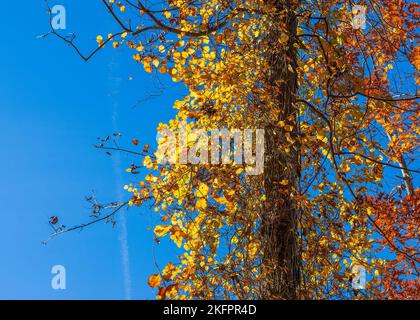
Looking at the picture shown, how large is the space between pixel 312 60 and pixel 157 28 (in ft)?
7.15

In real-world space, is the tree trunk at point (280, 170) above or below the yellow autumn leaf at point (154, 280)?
above

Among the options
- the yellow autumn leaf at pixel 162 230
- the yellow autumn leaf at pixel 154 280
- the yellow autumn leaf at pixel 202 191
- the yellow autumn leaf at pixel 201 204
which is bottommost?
the yellow autumn leaf at pixel 154 280

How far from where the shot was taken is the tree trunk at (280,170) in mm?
5525

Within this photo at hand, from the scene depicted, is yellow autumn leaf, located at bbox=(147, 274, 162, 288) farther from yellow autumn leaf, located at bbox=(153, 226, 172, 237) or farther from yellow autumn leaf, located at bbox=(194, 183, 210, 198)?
yellow autumn leaf, located at bbox=(194, 183, 210, 198)

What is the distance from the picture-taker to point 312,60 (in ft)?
22.4

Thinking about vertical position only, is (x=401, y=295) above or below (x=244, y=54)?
below

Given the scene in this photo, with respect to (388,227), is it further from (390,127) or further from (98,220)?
(98,220)

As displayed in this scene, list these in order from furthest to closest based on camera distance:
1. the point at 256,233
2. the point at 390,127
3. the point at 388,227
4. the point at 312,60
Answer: the point at 390,127, the point at 388,227, the point at 312,60, the point at 256,233

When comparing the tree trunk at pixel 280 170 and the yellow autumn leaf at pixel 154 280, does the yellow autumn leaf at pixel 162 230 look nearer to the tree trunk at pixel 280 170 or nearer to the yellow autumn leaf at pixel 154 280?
the yellow autumn leaf at pixel 154 280

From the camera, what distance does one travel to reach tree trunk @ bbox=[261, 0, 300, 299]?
18.1 ft

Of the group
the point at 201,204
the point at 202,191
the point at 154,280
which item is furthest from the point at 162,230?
the point at 154,280

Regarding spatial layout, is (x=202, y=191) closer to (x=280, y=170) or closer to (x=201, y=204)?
(x=201, y=204)

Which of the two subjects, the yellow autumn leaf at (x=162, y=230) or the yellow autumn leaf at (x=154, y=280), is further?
the yellow autumn leaf at (x=162, y=230)
